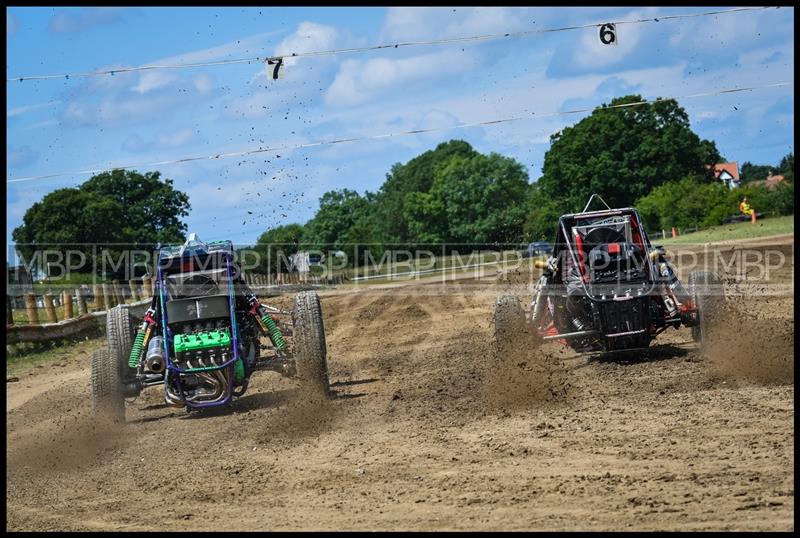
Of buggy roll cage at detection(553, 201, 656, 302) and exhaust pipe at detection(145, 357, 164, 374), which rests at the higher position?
Result: buggy roll cage at detection(553, 201, 656, 302)

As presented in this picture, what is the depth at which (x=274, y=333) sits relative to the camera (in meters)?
12.5

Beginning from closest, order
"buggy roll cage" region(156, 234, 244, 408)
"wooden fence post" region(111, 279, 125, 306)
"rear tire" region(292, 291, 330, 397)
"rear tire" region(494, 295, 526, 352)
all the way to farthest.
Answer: "buggy roll cage" region(156, 234, 244, 408)
"rear tire" region(292, 291, 330, 397)
"rear tire" region(494, 295, 526, 352)
"wooden fence post" region(111, 279, 125, 306)

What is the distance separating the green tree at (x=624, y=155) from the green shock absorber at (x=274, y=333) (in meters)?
63.2

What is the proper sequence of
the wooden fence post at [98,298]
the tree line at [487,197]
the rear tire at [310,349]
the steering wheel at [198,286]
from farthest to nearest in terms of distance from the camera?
the tree line at [487,197] → the wooden fence post at [98,298] → the steering wheel at [198,286] → the rear tire at [310,349]

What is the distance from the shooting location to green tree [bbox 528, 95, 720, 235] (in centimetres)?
7600

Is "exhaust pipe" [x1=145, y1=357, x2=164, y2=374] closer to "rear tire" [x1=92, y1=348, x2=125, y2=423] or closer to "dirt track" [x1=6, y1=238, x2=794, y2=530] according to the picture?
"rear tire" [x1=92, y1=348, x2=125, y2=423]

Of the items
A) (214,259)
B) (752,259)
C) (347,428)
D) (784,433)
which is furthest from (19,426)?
(752,259)

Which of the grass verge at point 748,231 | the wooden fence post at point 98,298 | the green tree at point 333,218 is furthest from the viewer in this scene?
the green tree at point 333,218

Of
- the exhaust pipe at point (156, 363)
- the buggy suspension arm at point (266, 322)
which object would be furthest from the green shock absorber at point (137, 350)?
the buggy suspension arm at point (266, 322)

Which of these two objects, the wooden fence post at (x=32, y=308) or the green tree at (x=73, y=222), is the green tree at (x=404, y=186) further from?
the wooden fence post at (x=32, y=308)

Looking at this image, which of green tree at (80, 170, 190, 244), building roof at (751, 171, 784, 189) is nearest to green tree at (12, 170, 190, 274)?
green tree at (80, 170, 190, 244)

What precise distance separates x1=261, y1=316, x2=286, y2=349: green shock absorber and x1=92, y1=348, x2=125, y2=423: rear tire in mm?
1710

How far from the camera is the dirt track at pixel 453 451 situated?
700 cm

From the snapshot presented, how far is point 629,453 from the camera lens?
8297 millimetres
